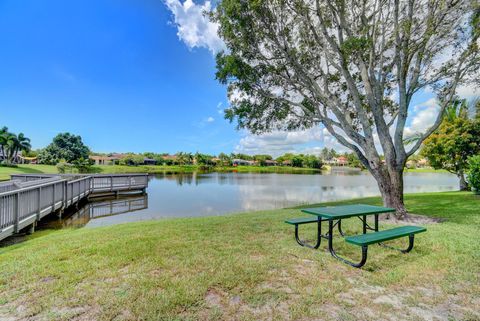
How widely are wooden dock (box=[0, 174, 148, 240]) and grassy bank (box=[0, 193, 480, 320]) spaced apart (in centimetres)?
197

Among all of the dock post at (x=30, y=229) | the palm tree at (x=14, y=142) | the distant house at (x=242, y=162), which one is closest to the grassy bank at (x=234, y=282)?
the dock post at (x=30, y=229)

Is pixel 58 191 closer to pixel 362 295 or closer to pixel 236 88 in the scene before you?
pixel 236 88

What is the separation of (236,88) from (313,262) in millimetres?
6946

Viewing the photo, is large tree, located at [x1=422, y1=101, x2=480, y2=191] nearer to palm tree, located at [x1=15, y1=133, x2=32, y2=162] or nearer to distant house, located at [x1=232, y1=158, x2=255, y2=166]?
palm tree, located at [x1=15, y1=133, x2=32, y2=162]

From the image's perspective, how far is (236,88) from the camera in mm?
8766

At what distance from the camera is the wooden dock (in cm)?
528

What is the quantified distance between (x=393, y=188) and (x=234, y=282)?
18.7 ft

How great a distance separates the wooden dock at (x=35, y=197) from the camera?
5283 mm

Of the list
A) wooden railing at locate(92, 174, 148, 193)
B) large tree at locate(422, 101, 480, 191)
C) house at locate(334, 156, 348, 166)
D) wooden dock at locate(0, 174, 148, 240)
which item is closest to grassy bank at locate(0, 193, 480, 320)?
wooden dock at locate(0, 174, 148, 240)

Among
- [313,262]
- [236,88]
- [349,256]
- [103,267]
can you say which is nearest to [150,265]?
[103,267]

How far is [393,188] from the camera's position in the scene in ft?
21.0

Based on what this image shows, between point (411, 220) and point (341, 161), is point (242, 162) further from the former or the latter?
point (411, 220)

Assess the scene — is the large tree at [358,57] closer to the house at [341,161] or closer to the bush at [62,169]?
the bush at [62,169]

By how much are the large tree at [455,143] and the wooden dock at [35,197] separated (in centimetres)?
1891
